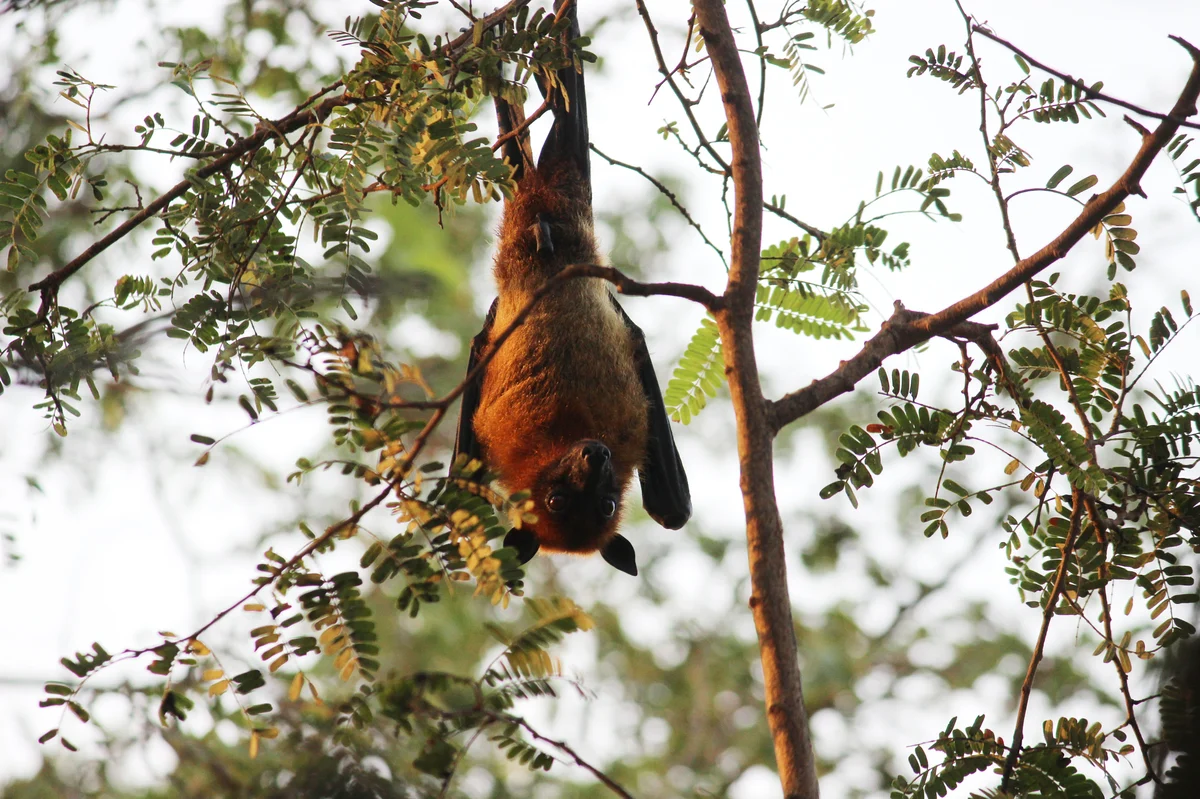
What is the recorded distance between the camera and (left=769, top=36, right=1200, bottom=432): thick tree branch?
2.71 m

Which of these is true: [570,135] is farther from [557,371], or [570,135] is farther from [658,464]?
[658,464]

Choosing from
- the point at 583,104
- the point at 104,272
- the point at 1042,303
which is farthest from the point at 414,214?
the point at 1042,303

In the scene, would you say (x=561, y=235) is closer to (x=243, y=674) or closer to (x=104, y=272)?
(x=243, y=674)

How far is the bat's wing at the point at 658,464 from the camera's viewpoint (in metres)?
5.91

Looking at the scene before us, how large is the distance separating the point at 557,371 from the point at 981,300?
2894mm

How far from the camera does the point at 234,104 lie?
3.21 meters

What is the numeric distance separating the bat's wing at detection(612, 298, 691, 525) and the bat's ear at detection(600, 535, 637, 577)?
26cm

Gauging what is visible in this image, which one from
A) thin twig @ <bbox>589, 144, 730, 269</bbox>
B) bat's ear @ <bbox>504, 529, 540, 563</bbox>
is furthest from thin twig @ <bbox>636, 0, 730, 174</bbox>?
bat's ear @ <bbox>504, 529, 540, 563</bbox>

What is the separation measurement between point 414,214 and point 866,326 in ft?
42.8

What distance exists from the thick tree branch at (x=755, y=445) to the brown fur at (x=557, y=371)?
229cm

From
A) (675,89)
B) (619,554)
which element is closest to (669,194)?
(675,89)

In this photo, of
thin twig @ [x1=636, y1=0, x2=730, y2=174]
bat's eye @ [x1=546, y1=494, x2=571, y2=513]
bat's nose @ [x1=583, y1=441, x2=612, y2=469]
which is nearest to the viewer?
thin twig @ [x1=636, y1=0, x2=730, y2=174]

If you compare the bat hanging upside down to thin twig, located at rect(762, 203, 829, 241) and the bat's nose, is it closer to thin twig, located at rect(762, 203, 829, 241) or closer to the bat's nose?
the bat's nose

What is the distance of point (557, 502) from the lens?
535cm
